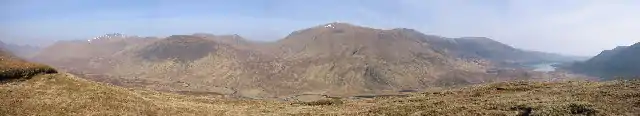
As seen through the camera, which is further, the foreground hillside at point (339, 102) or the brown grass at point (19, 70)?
the brown grass at point (19, 70)

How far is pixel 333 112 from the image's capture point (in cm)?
7069

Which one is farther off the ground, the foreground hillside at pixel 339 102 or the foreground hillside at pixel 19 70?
the foreground hillside at pixel 19 70

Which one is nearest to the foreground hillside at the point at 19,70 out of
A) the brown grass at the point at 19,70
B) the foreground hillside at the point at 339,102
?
the brown grass at the point at 19,70

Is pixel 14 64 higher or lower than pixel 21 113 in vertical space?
higher

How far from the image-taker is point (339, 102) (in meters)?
83.1

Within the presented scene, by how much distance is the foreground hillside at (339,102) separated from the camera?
2410 inches

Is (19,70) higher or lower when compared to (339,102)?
higher

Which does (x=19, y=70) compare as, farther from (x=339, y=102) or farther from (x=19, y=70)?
(x=339, y=102)

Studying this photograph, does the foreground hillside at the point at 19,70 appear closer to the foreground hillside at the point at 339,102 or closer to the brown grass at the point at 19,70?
the brown grass at the point at 19,70

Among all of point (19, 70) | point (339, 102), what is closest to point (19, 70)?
point (19, 70)

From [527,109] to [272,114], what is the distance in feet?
95.4

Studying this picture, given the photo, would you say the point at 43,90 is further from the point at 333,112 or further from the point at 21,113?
the point at 333,112

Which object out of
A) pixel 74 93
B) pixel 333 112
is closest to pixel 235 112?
pixel 333 112

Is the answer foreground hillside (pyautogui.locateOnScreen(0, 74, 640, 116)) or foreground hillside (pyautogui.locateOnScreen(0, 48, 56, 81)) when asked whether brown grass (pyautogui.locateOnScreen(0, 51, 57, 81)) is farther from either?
foreground hillside (pyautogui.locateOnScreen(0, 74, 640, 116))
